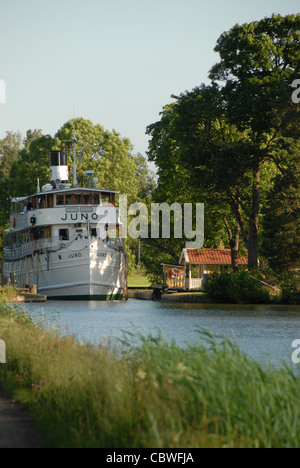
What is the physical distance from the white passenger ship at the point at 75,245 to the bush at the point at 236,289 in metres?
6.86

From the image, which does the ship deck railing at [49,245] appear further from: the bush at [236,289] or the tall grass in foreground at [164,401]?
the tall grass in foreground at [164,401]

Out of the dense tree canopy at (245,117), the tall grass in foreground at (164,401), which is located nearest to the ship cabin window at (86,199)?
the dense tree canopy at (245,117)

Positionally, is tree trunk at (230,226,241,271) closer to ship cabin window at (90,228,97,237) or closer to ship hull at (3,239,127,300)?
ship hull at (3,239,127,300)

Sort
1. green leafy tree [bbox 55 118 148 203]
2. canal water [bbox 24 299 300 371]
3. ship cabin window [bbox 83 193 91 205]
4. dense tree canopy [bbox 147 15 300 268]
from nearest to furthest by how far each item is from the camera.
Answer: canal water [bbox 24 299 300 371] → dense tree canopy [bbox 147 15 300 268] → ship cabin window [bbox 83 193 91 205] → green leafy tree [bbox 55 118 148 203]

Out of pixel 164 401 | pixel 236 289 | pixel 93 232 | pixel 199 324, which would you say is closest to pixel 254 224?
pixel 236 289

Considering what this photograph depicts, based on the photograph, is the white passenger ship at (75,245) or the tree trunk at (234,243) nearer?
the white passenger ship at (75,245)

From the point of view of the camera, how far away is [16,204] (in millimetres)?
59500

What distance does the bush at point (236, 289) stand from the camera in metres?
45.3

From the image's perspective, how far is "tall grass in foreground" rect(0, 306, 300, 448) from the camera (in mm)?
7250

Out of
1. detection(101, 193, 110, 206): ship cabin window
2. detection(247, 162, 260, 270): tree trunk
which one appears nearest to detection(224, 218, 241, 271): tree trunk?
detection(247, 162, 260, 270): tree trunk

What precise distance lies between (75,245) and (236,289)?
10.4 meters

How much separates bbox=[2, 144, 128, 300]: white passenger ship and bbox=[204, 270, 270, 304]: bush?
6.86 metres
